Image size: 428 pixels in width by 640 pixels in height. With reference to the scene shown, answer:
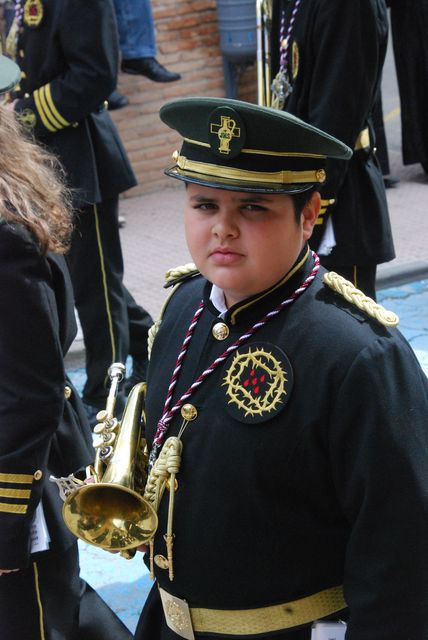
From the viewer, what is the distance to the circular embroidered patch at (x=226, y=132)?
1.97m

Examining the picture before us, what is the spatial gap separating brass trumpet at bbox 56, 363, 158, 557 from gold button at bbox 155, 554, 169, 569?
0.05 metres

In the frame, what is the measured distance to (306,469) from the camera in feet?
6.39

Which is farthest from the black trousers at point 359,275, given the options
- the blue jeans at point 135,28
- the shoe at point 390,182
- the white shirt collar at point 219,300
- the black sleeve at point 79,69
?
the blue jeans at point 135,28

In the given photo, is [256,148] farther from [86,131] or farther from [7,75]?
[86,131]

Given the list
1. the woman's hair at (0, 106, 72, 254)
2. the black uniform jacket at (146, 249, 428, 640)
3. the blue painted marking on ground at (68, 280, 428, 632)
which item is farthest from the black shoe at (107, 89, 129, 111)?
the black uniform jacket at (146, 249, 428, 640)

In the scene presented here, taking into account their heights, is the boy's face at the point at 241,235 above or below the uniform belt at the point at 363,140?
above

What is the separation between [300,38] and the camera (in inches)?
158

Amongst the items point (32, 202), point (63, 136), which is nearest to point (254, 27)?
point (63, 136)

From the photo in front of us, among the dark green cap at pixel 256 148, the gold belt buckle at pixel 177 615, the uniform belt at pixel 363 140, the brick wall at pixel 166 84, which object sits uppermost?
the dark green cap at pixel 256 148

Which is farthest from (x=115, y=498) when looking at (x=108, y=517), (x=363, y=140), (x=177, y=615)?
(x=363, y=140)

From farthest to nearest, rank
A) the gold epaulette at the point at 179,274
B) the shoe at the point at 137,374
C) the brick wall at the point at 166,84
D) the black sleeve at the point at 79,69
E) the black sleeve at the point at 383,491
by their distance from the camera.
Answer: the brick wall at the point at 166,84
the shoe at the point at 137,374
the black sleeve at the point at 79,69
the gold epaulette at the point at 179,274
the black sleeve at the point at 383,491

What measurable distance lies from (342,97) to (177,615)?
231 centimetres

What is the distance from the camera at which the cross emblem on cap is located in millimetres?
1974

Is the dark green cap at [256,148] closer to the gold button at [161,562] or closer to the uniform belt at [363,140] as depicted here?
the gold button at [161,562]
